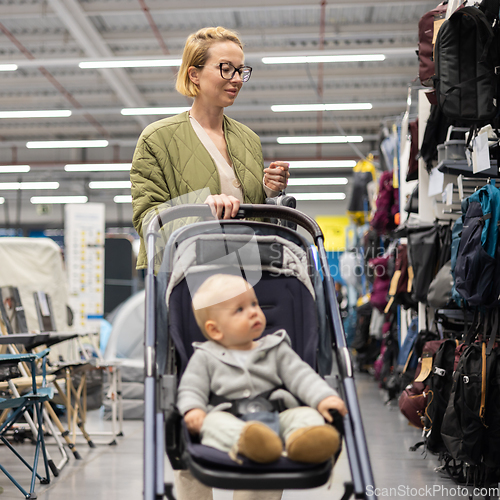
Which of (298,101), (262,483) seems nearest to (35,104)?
(298,101)

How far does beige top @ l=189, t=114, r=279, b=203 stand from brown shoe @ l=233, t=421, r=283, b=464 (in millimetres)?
961

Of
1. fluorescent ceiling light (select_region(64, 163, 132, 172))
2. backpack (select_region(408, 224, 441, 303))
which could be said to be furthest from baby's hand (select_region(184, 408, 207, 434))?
fluorescent ceiling light (select_region(64, 163, 132, 172))

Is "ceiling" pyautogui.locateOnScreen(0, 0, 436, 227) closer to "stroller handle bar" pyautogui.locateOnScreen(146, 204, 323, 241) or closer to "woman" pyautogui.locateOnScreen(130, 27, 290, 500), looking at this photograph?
"woman" pyautogui.locateOnScreen(130, 27, 290, 500)

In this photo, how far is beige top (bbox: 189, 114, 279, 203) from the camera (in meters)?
2.11

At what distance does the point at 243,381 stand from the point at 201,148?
831 mm

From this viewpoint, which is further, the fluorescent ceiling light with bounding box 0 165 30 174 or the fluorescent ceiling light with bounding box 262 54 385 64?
the fluorescent ceiling light with bounding box 0 165 30 174

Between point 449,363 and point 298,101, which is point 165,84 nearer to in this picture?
point 298,101

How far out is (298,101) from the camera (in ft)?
42.0

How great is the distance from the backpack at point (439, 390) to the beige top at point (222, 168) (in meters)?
2.19

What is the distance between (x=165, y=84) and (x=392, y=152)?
6.42 metres

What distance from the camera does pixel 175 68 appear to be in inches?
442

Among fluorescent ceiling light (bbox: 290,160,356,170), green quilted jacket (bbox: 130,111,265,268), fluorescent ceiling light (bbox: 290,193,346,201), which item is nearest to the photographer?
green quilted jacket (bbox: 130,111,265,268)

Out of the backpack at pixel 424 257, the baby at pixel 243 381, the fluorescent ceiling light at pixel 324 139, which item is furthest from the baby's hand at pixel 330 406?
the fluorescent ceiling light at pixel 324 139

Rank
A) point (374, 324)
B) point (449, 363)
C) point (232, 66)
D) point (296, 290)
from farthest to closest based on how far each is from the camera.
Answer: point (374, 324) < point (449, 363) < point (232, 66) < point (296, 290)
